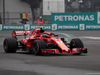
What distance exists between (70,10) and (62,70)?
3455 inches

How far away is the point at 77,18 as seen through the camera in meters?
46.6

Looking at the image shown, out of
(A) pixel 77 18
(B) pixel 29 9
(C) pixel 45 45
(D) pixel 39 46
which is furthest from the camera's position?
(B) pixel 29 9

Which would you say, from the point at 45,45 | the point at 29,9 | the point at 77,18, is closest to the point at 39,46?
the point at 45,45

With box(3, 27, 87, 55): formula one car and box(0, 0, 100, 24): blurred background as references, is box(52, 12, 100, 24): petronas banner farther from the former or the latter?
box(3, 27, 87, 55): formula one car

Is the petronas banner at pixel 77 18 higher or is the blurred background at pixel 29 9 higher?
the blurred background at pixel 29 9

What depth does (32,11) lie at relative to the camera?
70875 millimetres

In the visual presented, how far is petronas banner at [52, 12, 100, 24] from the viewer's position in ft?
152

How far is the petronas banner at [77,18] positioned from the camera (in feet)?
152

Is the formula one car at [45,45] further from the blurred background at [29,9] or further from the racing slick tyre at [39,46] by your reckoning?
the blurred background at [29,9]

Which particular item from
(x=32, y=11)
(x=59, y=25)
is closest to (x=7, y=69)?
(x=59, y=25)

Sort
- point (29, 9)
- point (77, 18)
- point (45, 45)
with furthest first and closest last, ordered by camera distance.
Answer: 1. point (29, 9)
2. point (77, 18)
3. point (45, 45)

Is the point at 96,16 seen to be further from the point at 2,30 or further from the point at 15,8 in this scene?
the point at 15,8

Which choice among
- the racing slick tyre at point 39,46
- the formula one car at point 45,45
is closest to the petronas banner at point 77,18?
the formula one car at point 45,45

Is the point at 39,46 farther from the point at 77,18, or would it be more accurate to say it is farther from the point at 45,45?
the point at 77,18
